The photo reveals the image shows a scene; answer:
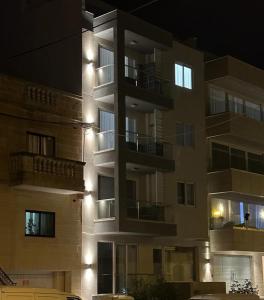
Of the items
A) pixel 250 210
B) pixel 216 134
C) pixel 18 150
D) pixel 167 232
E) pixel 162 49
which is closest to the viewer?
pixel 18 150

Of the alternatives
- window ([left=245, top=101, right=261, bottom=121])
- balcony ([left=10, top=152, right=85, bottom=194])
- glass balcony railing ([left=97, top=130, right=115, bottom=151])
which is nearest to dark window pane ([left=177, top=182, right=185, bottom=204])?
glass balcony railing ([left=97, top=130, right=115, bottom=151])

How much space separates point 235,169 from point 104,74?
979cm

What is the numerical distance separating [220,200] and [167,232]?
6.97 m

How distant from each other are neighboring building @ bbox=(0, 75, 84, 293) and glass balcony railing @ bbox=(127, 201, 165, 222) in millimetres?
2741

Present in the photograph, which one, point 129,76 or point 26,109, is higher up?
point 129,76

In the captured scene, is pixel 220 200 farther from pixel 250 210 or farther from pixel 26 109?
pixel 26 109

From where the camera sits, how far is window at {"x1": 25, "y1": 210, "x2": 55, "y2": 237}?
90.2 ft

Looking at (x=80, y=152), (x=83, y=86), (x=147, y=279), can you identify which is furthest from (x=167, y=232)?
(x=83, y=86)

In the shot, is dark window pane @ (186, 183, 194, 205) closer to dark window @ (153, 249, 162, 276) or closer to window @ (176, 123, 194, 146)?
window @ (176, 123, 194, 146)

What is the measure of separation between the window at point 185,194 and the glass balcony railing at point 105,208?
5.47 meters

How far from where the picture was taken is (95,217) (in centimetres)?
3038

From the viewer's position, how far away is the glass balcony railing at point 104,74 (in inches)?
1241

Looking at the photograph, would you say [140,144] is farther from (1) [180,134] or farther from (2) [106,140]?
(1) [180,134]

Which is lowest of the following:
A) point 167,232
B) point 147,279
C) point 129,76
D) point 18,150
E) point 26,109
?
point 147,279
